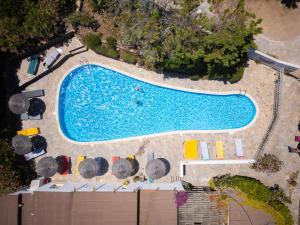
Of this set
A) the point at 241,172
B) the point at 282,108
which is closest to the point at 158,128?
Answer: the point at 241,172

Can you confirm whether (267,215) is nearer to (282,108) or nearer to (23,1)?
(282,108)

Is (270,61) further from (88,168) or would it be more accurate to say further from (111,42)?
(88,168)

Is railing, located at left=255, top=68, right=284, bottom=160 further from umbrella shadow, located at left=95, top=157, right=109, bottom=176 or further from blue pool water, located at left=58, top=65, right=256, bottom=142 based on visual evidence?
umbrella shadow, located at left=95, top=157, right=109, bottom=176

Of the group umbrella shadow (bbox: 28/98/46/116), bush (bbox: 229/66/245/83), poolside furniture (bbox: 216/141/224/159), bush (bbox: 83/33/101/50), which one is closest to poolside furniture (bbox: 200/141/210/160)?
poolside furniture (bbox: 216/141/224/159)

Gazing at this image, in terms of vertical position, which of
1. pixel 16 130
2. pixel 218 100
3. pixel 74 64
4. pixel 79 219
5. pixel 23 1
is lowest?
pixel 79 219

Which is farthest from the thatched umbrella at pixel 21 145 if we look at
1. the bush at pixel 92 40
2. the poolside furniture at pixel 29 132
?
the bush at pixel 92 40

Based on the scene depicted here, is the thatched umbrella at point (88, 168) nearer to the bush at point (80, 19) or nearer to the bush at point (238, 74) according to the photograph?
the bush at point (80, 19)
